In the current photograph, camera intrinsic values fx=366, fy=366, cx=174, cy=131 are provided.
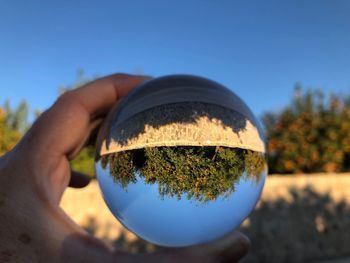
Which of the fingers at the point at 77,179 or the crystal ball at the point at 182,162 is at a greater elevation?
the crystal ball at the point at 182,162

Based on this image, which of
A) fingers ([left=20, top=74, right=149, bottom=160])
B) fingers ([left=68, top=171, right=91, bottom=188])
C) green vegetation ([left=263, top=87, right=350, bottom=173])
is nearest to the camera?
fingers ([left=20, top=74, right=149, bottom=160])

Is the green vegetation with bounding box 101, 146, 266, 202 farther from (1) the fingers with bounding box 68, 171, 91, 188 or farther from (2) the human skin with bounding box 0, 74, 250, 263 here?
(1) the fingers with bounding box 68, 171, 91, 188

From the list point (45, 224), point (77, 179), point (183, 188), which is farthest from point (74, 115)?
Result: point (183, 188)

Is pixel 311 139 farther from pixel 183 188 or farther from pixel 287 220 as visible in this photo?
pixel 183 188

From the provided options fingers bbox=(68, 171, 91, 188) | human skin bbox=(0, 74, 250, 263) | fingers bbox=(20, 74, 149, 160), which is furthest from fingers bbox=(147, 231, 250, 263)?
fingers bbox=(68, 171, 91, 188)

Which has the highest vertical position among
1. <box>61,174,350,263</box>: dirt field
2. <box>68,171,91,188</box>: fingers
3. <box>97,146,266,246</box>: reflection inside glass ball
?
<box>97,146,266,246</box>: reflection inside glass ball

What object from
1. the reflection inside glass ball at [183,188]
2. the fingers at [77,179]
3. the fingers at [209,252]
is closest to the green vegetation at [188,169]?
the reflection inside glass ball at [183,188]

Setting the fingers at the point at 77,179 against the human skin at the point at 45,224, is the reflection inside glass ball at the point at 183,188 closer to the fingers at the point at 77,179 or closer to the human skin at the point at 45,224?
the human skin at the point at 45,224
